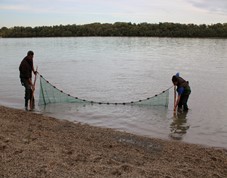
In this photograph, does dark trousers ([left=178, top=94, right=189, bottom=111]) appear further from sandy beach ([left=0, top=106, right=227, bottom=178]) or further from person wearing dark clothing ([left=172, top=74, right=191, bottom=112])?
sandy beach ([left=0, top=106, right=227, bottom=178])

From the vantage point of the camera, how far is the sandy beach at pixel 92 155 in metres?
5.99

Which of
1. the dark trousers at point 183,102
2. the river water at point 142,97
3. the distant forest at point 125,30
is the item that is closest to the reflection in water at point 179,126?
the river water at point 142,97

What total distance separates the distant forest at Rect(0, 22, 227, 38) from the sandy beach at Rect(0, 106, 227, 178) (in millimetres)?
76743

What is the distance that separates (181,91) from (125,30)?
8391cm

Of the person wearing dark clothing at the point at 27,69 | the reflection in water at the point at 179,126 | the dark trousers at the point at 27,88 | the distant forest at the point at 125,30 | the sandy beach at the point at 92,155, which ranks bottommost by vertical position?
the reflection in water at the point at 179,126

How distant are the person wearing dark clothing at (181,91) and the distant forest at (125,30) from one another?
71.8 meters

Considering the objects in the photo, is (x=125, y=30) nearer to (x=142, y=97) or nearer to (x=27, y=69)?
(x=142, y=97)

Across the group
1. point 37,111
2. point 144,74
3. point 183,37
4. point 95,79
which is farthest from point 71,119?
point 183,37

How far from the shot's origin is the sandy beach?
599 centimetres

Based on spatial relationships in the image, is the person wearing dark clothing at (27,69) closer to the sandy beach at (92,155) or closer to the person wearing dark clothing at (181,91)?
the sandy beach at (92,155)

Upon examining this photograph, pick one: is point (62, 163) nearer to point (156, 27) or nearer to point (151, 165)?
point (151, 165)

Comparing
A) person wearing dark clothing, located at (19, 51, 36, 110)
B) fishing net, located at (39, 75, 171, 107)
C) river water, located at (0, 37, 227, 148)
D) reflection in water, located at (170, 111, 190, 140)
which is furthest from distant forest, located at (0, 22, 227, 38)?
person wearing dark clothing, located at (19, 51, 36, 110)

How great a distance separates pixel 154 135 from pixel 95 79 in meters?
12.9

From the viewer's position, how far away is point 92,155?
690cm
